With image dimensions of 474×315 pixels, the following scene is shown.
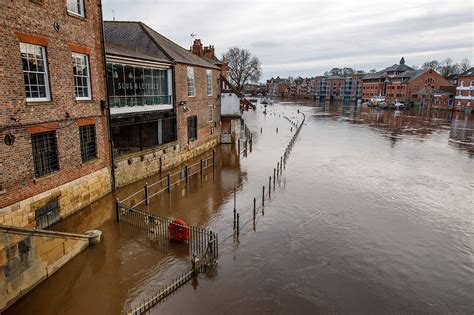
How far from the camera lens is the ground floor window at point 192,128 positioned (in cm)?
2526

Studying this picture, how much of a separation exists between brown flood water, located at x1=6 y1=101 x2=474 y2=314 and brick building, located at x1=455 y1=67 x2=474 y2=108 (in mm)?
63516

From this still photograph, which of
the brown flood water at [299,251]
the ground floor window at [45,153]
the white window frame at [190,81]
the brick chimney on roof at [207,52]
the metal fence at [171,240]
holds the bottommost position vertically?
the brown flood water at [299,251]

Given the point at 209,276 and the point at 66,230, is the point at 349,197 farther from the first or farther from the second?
the point at 66,230

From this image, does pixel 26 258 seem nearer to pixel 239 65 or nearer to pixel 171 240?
pixel 171 240

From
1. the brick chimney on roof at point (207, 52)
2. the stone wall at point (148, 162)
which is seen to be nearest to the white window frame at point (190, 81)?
the stone wall at point (148, 162)

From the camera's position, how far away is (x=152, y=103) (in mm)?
20172

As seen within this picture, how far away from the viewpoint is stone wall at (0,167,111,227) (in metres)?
10.5

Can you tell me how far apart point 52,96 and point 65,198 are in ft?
13.7

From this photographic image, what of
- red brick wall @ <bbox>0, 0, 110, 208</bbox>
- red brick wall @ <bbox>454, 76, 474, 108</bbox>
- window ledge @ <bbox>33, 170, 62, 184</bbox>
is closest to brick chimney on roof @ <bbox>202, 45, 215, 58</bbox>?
red brick wall @ <bbox>0, 0, 110, 208</bbox>

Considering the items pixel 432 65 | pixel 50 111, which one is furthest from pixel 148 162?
pixel 432 65

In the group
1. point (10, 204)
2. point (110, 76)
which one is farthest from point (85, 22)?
point (10, 204)

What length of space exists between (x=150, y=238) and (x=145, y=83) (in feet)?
36.9

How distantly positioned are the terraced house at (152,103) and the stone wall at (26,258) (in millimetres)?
7754

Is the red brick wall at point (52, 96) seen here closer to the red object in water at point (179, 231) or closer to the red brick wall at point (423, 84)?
the red object in water at point (179, 231)
